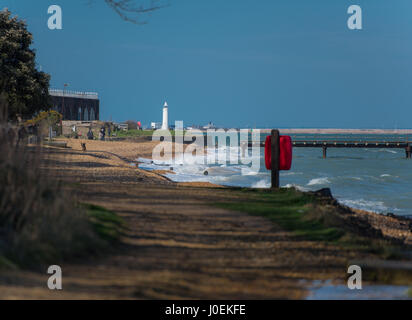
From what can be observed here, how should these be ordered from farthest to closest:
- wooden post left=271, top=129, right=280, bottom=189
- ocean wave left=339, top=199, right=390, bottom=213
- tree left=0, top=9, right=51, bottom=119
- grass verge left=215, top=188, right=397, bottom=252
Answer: tree left=0, top=9, right=51, bottom=119 < ocean wave left=339, top=199, right=390, bottom=213 < wooden post left=271, top=129, right=280, bottom=189 < grass verge left=215, top=188, right=397, bottom=252

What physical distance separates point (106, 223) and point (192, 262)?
163 cm

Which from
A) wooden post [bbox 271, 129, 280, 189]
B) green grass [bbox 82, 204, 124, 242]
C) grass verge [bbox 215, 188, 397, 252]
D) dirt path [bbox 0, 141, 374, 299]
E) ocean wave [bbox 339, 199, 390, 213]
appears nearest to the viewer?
dirt path [bbox 0, 141, 374, 299]

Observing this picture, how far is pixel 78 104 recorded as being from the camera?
10862 centimetres

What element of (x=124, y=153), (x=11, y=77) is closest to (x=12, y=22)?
(x=11, y=77)

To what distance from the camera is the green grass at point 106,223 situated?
7.52 metres

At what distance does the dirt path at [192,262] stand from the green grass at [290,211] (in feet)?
1.15

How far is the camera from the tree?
33156mm

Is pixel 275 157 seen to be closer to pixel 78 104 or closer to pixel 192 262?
pixel 192 262

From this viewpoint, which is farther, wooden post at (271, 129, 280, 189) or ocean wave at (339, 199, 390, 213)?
ocean wave at (339, 199, 390, 213)

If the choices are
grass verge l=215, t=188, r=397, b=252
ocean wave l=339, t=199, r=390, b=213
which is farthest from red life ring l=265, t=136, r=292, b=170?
ocean wave l=339, t=199, r=390, b=213

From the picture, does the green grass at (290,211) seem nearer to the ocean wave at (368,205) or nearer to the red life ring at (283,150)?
the red life ring at (283,150)

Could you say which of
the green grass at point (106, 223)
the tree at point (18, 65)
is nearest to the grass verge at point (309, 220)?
the green grass at point (106, 223)

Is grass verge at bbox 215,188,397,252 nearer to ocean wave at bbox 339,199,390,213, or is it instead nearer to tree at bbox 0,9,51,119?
ocean wave at bbox 339,199,390,213

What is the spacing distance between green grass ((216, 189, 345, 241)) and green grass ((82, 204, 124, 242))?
8.60 feet
